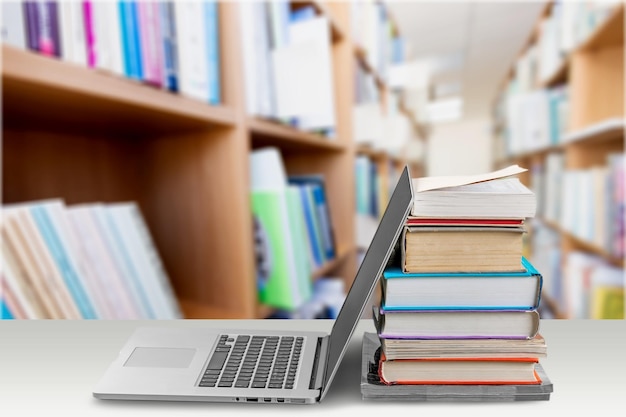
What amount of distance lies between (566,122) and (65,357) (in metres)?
2.27

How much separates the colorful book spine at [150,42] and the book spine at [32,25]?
158 millimetres

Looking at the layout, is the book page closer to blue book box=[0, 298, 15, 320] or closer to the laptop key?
the laptop key

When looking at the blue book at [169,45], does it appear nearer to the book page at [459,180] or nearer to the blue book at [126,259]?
the blue book at [126,259]

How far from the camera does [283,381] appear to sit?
0.38m

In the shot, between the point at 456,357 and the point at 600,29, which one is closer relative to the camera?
the point at 456,357

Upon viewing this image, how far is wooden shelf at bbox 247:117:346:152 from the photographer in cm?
98

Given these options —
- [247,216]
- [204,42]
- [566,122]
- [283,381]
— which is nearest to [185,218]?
[247,216]

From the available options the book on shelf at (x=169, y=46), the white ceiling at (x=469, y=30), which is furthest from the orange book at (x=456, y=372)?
the white ceiling at (x=469, y=30)

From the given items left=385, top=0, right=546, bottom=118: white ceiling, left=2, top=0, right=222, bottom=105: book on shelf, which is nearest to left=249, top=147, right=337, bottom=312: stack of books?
left=2, top=0, right=222, bottom=105: book on shelf

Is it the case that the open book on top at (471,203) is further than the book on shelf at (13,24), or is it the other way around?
the book on shelf at (13,24)

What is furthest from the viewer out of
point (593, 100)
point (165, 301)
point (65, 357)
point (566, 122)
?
point (566, 122)

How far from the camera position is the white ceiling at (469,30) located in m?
3.24

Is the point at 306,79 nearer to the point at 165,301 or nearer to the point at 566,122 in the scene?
the point at 165,301

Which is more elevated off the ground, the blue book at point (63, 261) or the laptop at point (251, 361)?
the blue book at point (63, 261)
